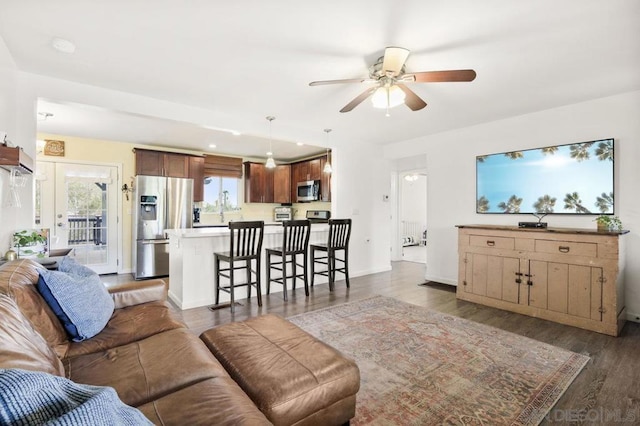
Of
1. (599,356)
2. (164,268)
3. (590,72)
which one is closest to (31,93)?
(164,268)

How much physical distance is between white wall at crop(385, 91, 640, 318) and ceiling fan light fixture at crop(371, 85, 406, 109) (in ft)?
7.65

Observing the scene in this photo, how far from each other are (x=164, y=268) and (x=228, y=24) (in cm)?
450

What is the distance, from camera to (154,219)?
5.31 m

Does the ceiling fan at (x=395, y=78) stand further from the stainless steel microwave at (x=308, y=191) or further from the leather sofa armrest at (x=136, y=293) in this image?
the stainless steel microwave at (x=308, y=191)

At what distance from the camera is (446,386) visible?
2025 millimetres

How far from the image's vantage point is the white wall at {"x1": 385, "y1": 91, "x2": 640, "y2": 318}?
320cm

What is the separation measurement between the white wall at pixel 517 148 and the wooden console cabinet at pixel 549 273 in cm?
46

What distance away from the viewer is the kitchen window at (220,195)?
264 inches

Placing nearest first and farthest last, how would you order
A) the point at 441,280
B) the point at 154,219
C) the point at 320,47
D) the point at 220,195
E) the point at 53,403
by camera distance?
the point at 53,403 → the point at 320,47 → the point at 441,280 → the point at 154,219 → the point at 220,195

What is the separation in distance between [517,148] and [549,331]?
2299mm

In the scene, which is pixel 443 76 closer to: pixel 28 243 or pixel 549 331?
pixel 549 331

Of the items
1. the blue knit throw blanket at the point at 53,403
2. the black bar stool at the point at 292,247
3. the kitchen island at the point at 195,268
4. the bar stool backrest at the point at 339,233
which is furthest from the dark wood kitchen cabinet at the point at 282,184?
the blue knit throw blanket at the point at 53,403

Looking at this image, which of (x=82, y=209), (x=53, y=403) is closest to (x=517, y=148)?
(x=53, y=403)

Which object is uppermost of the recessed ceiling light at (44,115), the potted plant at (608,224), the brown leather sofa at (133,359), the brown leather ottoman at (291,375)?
the recessed ceiling light at (44,115)
